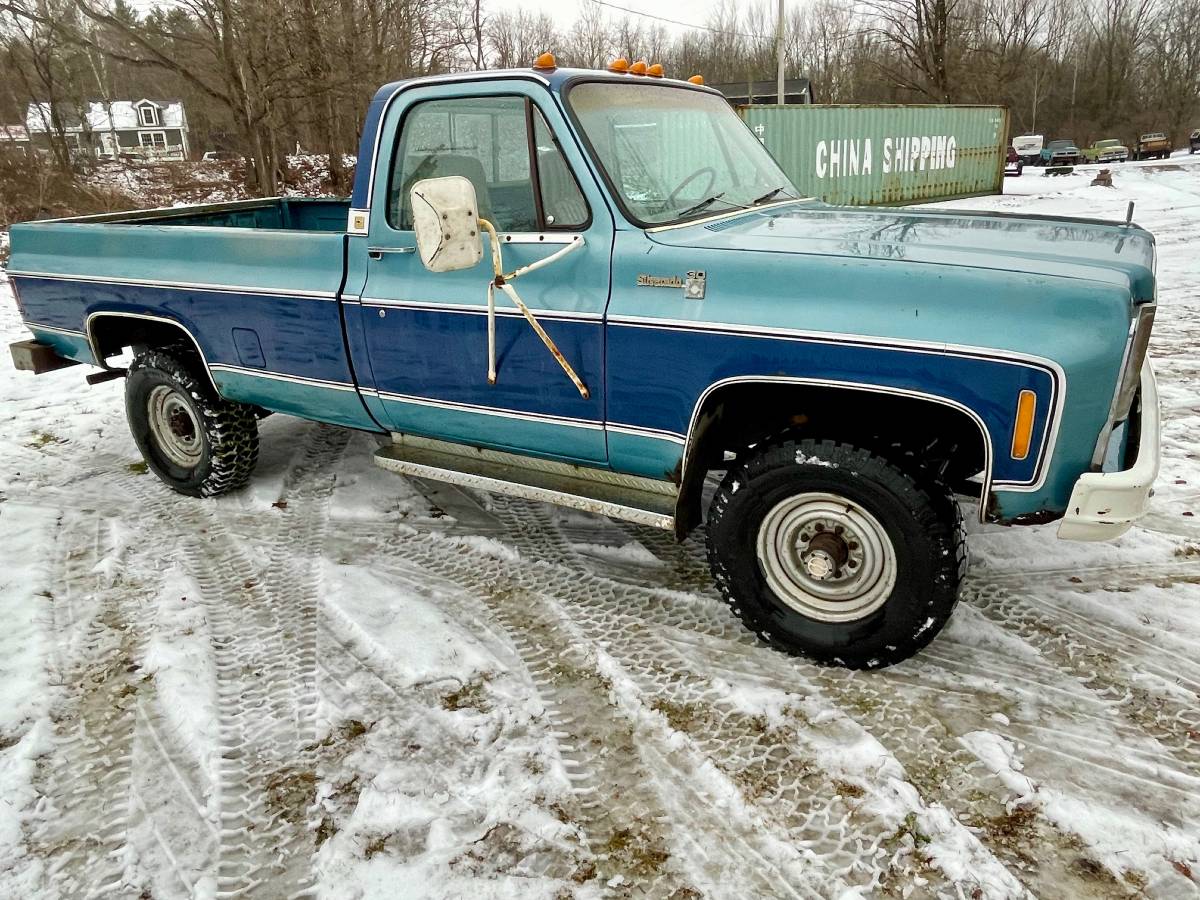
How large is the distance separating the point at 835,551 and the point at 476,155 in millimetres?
2181

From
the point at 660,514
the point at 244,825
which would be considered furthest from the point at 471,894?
the point at 660,514

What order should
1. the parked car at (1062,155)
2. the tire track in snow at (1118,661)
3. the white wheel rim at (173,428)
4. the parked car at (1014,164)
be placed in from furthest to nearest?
the parked car at (1062,155) < the parked car at (1014,164) < the white wheel rim at (173,428) < the tire track in snow at (1118,661)

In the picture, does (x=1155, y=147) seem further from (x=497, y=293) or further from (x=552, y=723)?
(x=552, y=723)

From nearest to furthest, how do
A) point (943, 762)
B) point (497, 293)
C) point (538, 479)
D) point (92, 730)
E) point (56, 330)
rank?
point (943, 762)
point (92, 730)
point (497, 293)
point (538, 479)
point (56, 330)

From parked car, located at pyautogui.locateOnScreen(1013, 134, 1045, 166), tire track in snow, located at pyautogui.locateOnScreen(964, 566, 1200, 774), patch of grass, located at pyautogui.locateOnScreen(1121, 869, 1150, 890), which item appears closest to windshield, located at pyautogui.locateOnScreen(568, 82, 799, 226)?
tire track in snow, located at pyautogui.locateOnScreen(964, 566, 1200, 774)

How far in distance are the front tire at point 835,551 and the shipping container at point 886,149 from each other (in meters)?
13.7

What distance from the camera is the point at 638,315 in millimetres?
3020

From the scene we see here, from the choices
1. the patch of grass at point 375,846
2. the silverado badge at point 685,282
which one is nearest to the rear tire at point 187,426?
the silverado badge at point 685,282

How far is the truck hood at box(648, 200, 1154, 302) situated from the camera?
2547 millimetres

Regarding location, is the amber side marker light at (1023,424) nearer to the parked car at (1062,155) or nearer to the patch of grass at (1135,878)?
the patch of grass at (1135,878)

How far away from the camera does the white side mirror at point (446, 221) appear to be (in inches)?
108

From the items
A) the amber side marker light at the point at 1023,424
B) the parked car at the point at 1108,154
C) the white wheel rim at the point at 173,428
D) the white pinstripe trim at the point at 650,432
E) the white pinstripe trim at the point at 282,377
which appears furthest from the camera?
the parked car at the point at 1108,154

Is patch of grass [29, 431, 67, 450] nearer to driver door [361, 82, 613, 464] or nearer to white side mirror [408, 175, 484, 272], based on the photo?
driver door [361, 82, 613, 464]

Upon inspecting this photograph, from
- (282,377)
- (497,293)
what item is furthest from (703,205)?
(282,377)
